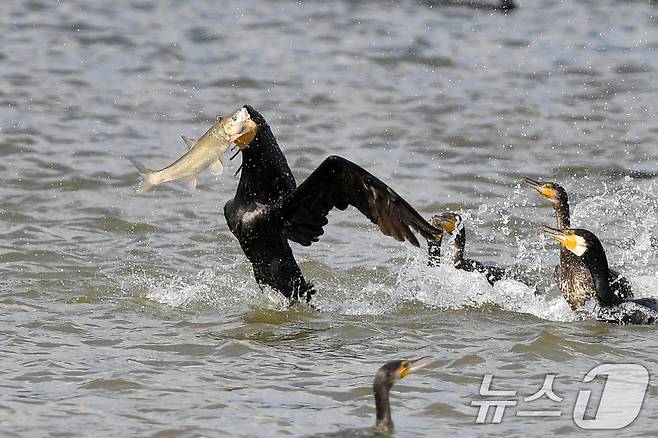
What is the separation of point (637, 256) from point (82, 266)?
13.1ft

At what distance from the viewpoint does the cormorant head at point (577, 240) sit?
340 inches

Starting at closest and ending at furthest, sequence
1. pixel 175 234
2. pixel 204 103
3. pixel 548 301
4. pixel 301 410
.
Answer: pixel 301 410 < pixel 548 301 < pixel 175 234 < pixel 204 103

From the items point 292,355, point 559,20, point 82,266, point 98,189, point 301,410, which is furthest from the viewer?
point 559,20

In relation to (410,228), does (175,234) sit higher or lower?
lower

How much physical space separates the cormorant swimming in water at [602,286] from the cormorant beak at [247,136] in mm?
1995

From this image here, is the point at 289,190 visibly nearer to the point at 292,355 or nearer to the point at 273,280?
the point at 273,280

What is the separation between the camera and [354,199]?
8.08 m

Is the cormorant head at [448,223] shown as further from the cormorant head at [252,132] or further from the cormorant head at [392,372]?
the cormorant head at [392,372]

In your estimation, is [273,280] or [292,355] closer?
[292,355]

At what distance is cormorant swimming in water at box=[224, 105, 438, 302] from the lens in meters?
7.95

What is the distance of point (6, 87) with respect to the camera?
15.3 m

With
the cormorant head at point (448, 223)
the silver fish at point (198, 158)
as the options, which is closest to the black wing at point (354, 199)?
the silver fish at point (198, 158)

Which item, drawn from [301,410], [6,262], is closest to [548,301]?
[301,410]
